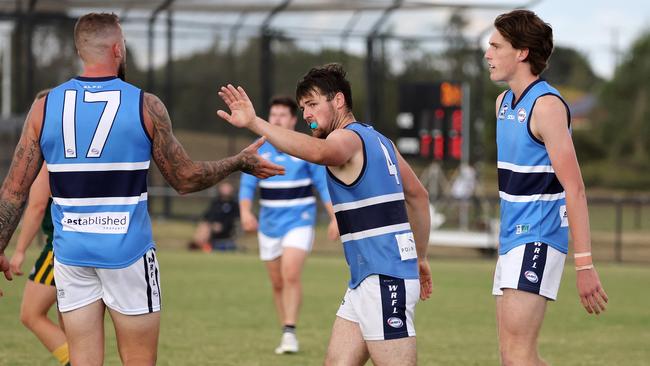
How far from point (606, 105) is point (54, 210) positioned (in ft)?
193

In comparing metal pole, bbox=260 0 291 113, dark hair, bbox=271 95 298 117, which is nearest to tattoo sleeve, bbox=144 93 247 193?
dark hair, bbox=271 95 298 117

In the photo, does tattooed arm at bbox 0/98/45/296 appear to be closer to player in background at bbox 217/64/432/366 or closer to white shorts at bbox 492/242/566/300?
player in background at bbox 217/64/432/366

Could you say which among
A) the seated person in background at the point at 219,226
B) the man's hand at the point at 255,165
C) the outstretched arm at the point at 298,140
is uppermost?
the outstretched arm at the point at 298,140

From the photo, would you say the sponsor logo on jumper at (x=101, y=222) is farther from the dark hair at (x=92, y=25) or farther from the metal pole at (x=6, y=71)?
the metal pole at (x=6, y=71)

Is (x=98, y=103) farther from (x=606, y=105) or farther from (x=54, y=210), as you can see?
(x=606, y=105)

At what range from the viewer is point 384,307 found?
5.59 m

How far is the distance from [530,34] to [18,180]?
9.15 feet

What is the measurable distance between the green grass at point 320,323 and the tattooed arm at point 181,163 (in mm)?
3505

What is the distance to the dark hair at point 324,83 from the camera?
5.74 m

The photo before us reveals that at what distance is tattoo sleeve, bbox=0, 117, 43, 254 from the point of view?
5.65 m

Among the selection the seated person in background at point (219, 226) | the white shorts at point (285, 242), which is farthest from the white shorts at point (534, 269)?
the seated person in background at point (219, 226)

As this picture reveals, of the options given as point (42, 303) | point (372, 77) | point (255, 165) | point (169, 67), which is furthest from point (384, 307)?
point (372, 77)

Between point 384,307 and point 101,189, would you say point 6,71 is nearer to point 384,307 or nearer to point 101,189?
point 101,189

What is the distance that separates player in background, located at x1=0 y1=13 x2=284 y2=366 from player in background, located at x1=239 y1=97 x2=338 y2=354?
4.61 m
